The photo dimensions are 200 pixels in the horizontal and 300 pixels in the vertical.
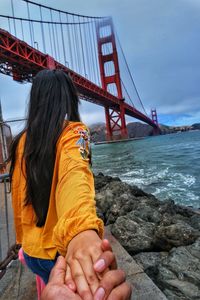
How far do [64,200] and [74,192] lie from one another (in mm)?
27

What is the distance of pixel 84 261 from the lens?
0.44 metres

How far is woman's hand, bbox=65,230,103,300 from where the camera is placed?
0.39 m

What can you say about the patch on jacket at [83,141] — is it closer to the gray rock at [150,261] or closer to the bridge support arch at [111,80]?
the gray rock at [150,261]

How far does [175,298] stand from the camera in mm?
1692

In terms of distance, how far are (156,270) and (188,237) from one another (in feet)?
2.04

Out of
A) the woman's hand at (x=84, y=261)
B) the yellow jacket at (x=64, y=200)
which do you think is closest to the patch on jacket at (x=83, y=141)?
the yellow jacket at (x=64, y=200)

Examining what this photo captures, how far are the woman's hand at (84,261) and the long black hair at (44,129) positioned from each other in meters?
0.28

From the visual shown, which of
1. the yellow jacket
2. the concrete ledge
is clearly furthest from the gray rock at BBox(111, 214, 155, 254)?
the yellow jacket

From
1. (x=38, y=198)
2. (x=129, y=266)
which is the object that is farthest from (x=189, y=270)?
(x=38, y=198)

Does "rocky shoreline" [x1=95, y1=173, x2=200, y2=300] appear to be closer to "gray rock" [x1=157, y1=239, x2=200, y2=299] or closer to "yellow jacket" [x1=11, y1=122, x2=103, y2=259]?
"gray rock" [x1=157, y1=239, x2=200, y2=299]

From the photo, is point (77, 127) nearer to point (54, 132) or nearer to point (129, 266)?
point (54, 132)

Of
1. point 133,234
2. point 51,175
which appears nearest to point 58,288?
point 51,175

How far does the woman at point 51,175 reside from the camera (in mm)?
568

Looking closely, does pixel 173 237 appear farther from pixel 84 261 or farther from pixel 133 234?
pixel 84 261
